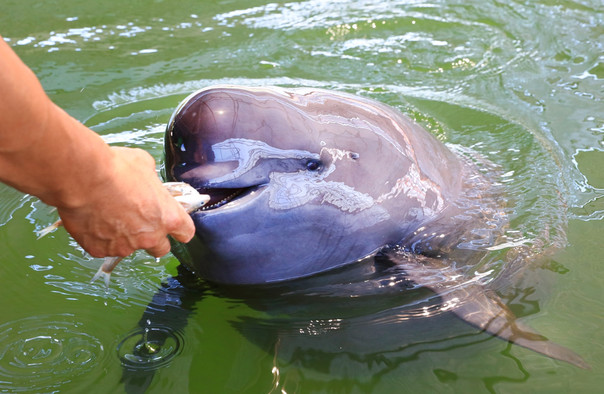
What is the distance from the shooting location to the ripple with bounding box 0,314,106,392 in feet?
11.3

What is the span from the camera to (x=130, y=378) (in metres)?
3.50

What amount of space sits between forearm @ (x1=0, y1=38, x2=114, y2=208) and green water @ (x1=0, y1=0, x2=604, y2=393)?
4.82 feet

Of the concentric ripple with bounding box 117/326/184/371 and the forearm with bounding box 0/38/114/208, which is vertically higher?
the forearm with bounding box 0/38/114/208

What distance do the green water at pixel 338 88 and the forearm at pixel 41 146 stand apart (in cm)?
147

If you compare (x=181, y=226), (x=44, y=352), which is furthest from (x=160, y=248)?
(x=44, y=352)

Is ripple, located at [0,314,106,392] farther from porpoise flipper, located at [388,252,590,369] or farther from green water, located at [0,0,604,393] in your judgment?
porpoise flipper, located at [388,252,590,369]

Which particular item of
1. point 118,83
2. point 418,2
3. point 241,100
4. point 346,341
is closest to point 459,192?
point 346,341

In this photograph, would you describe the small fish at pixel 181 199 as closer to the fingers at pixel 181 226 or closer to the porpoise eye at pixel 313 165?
the fingers at pixel 181 226

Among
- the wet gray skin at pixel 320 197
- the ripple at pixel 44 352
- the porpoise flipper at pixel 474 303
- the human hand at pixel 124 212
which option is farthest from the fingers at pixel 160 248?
the porpoise flipper at pixel 474 303

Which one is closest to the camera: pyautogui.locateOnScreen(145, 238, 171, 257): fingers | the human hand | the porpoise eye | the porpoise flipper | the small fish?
the human hand

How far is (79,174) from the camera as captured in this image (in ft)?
7.80

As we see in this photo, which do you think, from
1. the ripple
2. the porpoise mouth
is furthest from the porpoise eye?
the ripple

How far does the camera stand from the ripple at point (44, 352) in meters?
3.44

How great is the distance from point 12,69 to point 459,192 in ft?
11.1
